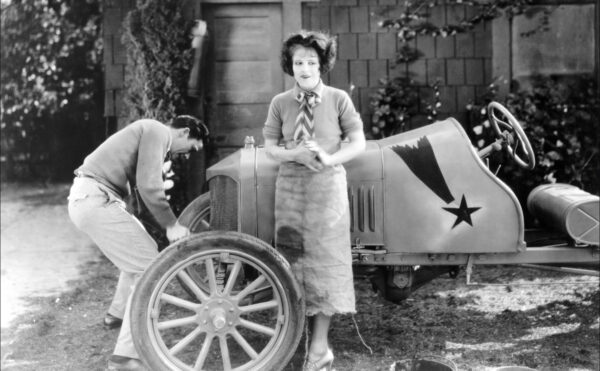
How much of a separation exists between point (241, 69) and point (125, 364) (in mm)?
4253

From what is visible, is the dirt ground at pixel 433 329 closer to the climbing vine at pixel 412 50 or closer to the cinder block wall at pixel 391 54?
the climbing vine at pixel 412 50

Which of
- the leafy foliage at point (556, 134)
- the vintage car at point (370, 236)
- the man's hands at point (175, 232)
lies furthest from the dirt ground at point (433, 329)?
the leafy foliage at point (556, 134)

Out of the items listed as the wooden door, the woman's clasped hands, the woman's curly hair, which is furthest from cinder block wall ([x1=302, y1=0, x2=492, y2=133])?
the woman's clasped hands

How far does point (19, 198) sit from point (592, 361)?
908 centimetres

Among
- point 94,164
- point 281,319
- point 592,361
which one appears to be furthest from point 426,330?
point 94,164

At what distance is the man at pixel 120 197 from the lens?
13.2ft

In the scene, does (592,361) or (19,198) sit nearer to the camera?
(592,361)

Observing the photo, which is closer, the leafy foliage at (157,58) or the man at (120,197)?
the man at (120,197)

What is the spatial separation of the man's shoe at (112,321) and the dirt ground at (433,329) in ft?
0.24

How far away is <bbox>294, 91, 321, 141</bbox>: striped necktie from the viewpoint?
385cm

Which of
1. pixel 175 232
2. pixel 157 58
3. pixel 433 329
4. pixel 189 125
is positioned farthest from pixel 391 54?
pixel 175 232

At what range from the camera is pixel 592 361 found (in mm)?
4246

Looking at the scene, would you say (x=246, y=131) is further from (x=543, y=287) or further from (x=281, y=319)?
(x=281, y=319)

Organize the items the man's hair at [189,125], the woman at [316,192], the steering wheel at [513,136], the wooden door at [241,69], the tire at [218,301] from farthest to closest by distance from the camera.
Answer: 1. the wooden door at [241,69]
2. the man's hair at [189,125]
3. the steering wheel at [513,136]
4. the woman at [316,192]
5. the tire at [218,301]
